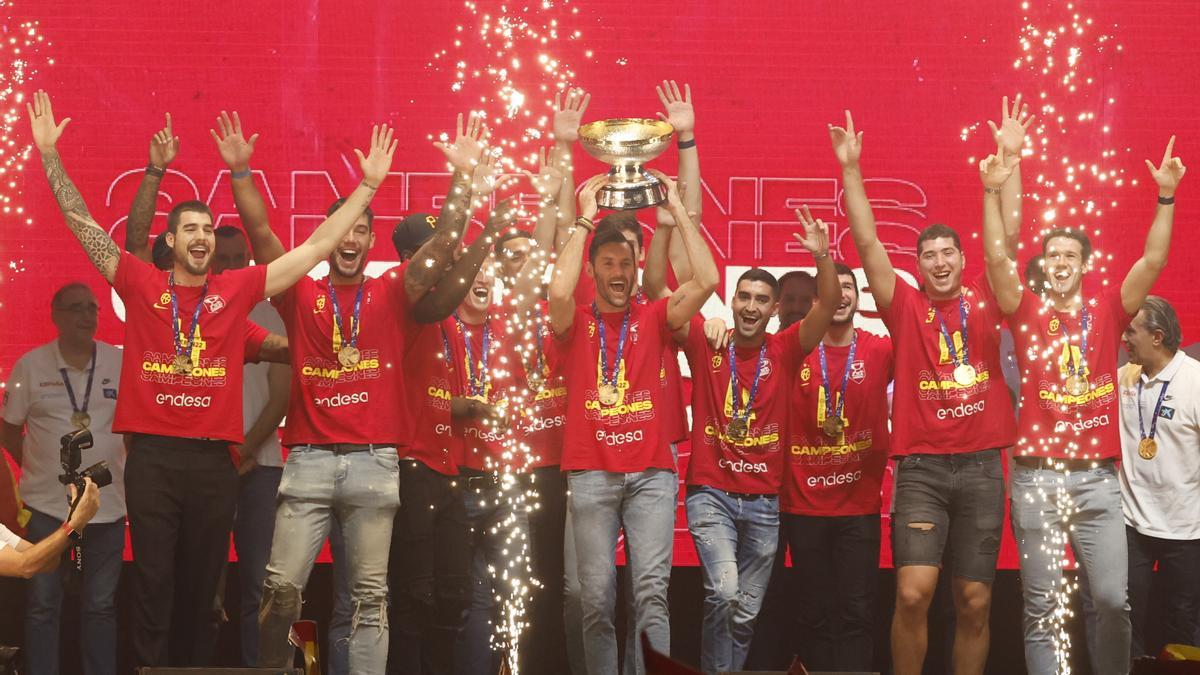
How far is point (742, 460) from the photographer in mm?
4953

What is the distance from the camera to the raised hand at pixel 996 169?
4.99m

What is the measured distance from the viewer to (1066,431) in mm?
4934

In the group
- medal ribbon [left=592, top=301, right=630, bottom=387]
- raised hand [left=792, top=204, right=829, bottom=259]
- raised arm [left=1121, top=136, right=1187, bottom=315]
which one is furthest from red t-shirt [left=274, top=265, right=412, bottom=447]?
raised arm [left=1121, top=136, right=1187, bottom=315]

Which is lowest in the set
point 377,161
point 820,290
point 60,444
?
point 60,444

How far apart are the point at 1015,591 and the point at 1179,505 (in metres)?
0.87

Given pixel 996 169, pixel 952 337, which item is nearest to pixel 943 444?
pixel 952 337

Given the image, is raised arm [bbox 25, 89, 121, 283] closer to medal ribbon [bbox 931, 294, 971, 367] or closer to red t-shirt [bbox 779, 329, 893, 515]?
red t-shirt [bbox 779, 329, 893, 515]

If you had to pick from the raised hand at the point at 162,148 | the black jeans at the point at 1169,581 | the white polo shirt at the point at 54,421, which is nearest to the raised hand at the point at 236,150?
the raised hand at the point at 162,148

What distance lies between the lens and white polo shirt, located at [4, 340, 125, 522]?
531cm

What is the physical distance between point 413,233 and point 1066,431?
2.35 m

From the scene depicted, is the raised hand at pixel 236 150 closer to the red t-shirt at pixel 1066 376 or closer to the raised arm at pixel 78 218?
the raised arm at pixel 78 218

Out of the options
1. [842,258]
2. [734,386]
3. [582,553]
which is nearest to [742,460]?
[734,386]

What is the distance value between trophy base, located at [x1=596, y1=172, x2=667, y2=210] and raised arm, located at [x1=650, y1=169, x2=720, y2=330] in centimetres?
5

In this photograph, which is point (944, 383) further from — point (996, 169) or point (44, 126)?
point (44, 126)
